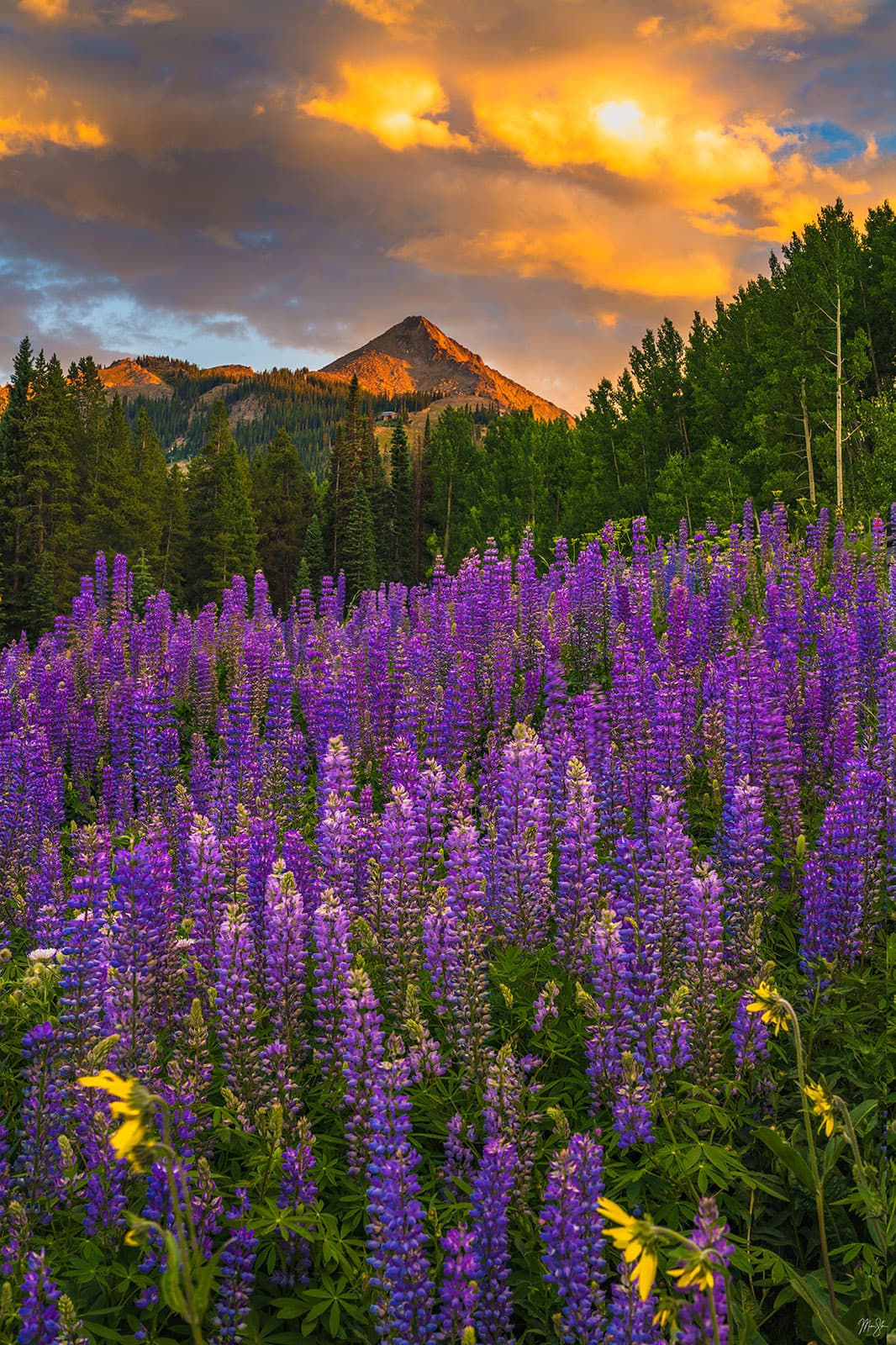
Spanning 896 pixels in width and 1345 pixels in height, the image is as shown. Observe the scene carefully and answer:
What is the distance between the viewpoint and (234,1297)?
10.0 feet

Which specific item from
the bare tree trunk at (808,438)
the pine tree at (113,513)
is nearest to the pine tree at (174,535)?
the pine tree at (113,513)

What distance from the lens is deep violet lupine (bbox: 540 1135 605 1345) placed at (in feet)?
9.45

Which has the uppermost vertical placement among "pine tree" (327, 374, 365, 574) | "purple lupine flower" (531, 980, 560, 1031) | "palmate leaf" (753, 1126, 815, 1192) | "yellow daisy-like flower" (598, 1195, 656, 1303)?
"pine tree" (327, 374, 365, 574)

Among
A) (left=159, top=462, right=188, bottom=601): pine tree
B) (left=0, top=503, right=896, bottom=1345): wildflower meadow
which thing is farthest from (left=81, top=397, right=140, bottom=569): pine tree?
(left=0, top=503, right=896, bottom=1345): wildflower meadow

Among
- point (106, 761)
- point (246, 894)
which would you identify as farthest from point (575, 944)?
point (106, 761)

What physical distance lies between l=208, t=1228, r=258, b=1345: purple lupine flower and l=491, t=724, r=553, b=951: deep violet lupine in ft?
7.77

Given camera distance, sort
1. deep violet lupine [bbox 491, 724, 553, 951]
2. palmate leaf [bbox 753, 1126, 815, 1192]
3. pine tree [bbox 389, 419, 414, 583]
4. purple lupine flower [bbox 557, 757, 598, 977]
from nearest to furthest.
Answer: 1. palmate leaf [bbox 753, 1126, 815, 1192]
2. purple lupine flower [bbox 557, 757, 598, 977]
3. deep violet lupine [bbox 491, 724, 553, 951]
4. pine tree [bbox 389, 419, 414, 583]

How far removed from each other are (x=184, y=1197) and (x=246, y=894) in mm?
2182

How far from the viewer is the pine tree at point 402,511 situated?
258 ft

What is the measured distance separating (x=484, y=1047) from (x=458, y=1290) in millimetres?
1588

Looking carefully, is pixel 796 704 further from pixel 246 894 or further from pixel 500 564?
pixel 246 894

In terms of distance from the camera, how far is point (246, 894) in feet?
16.4

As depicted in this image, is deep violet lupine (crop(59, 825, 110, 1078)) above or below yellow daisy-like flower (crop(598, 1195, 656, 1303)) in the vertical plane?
below

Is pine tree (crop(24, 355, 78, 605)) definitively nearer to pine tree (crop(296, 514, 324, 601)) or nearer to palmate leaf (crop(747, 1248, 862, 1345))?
pine tree (crop(296, 514, 324, 601))
